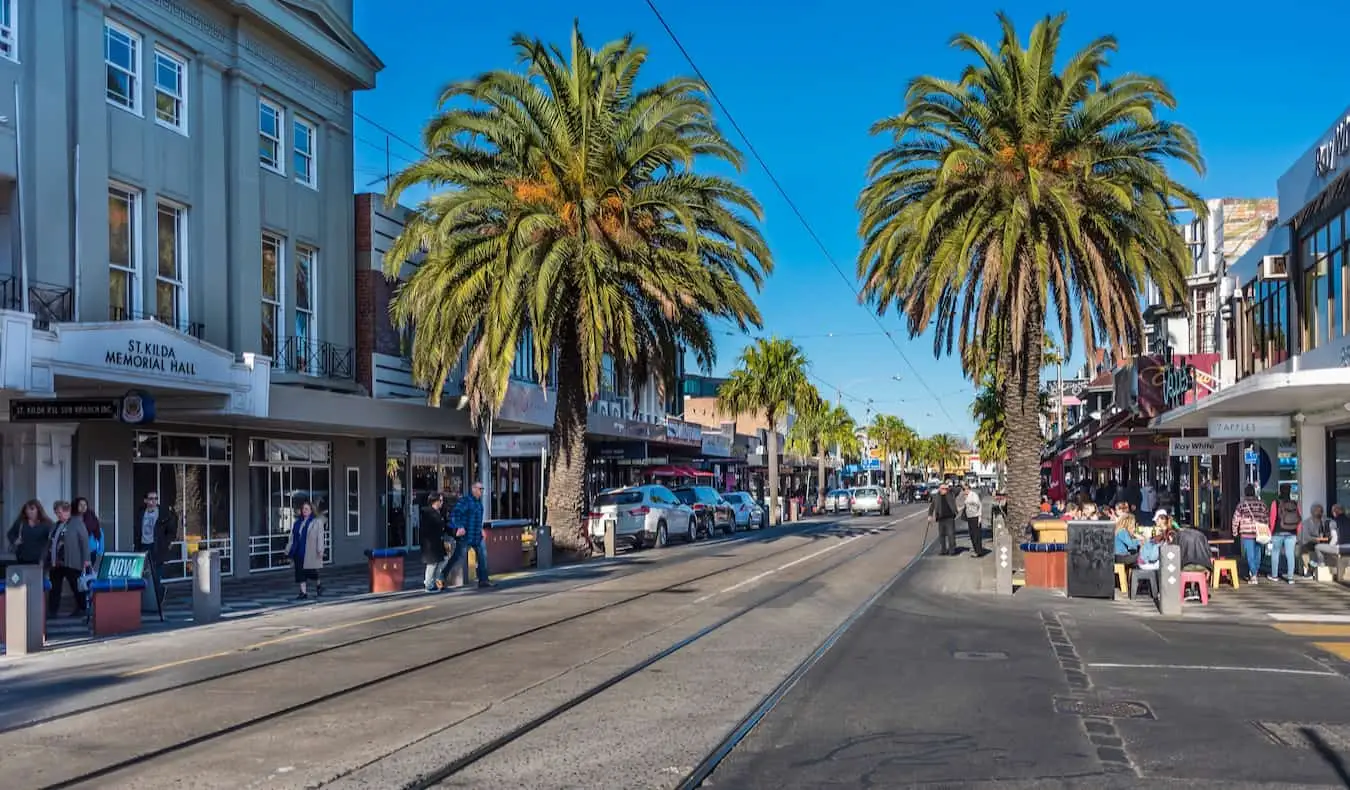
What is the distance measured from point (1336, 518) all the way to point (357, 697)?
1764 centimetres

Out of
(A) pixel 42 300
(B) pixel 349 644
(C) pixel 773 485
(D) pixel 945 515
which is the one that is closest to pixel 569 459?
(D) pixel 945 515

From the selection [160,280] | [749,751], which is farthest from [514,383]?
[749,751]

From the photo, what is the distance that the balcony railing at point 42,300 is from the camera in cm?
1991

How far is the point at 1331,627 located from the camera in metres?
16.0

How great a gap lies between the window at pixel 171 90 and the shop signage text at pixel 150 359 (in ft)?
18.3

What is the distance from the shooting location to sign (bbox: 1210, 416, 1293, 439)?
79.1 feet

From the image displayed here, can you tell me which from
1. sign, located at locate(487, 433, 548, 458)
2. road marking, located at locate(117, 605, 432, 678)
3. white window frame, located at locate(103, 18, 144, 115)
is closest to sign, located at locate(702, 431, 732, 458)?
sign, located at locate(487, 433, 548, 458)

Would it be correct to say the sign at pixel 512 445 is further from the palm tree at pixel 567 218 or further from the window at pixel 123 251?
the window at pixel 123 251

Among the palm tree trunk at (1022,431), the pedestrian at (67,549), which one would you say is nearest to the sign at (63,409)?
the pedestrian at (67,549)

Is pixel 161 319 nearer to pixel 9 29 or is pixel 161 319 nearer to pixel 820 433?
pixel 9 29

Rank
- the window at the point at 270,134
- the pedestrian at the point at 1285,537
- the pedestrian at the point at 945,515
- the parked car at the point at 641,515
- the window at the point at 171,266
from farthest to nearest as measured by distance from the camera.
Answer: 1. the parked car at the point at 641,515
2. the pedestrian at the point at 945,515
3. the window at the point at 270,134
4. the window at the point at 171,266
5. the pedestrian at the point at 1285,537

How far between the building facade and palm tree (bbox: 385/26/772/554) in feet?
8.79

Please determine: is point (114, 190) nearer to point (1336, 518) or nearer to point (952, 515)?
point (952, 515)

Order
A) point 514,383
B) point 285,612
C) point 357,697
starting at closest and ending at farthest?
point 357,697 < point 285,612 < point 514,383
